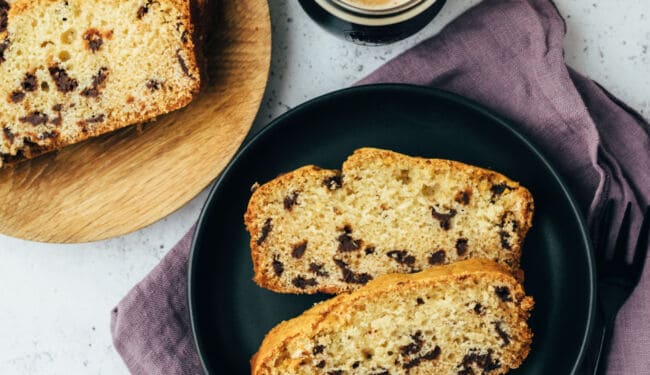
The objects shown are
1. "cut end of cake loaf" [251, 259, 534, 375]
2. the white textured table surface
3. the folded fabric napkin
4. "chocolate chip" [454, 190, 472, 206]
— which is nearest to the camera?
"cut end of cake loaf" [251, 259, 534, 375]

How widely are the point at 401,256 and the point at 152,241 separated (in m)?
0.82

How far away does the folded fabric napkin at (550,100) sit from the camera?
2.39 metres

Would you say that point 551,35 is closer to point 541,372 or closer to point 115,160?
point 541,372

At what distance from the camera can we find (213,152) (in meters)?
2.45

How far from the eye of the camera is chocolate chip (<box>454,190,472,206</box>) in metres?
2.28

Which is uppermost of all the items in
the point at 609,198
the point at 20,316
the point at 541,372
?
the point at 609,198

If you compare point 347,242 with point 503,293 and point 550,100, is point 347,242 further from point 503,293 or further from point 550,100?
point 550,100

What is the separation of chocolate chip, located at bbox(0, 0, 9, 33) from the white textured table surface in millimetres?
711

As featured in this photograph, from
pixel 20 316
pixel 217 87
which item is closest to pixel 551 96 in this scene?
pixel 217 87

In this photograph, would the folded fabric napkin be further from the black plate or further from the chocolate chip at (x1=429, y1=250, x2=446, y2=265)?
the chocolate chip at (x1=429, y1=250, x2=446, y2=265)

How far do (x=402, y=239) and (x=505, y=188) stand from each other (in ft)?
1.07

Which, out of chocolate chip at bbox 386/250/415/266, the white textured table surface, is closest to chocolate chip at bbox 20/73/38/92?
the white textured table surface

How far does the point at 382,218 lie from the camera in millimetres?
2316

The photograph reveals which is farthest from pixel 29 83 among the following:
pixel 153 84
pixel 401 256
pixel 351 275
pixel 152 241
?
pixel 401 256
